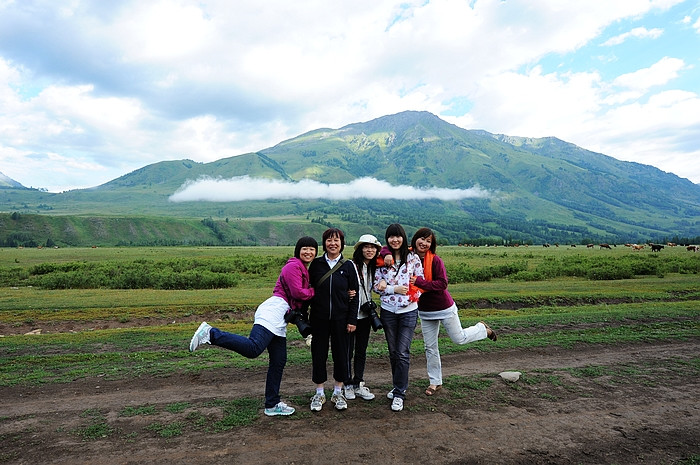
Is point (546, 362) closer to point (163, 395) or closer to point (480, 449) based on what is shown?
point (480, 449)

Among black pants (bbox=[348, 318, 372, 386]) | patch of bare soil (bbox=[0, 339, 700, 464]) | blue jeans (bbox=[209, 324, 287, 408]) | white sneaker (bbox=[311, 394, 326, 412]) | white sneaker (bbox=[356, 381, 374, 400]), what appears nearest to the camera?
patch of bare soil (bbox=[0, 339, 700, 464])

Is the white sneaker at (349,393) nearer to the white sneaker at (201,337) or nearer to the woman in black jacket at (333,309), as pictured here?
the woman in black jacket at (333,309)

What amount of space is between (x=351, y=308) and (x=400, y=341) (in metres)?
1.09

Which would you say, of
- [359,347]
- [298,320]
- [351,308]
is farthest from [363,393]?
[298,320]

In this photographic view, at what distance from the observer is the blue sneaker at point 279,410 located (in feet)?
19.9

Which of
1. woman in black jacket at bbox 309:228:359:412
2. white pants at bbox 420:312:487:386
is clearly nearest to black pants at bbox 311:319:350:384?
woman in black jacket at bbox 309:228:359:412

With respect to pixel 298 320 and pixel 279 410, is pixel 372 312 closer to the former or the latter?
pixel 298 320

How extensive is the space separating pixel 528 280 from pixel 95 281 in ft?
112

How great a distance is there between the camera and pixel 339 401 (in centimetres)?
627

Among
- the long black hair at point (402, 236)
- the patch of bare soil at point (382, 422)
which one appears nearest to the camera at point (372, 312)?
the long black hair at point (402, 236)

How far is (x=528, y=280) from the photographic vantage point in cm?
3184

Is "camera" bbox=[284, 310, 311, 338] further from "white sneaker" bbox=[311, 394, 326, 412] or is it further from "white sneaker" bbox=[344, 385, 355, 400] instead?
"white sneaker" bbox=[344, 385, 355, 400]

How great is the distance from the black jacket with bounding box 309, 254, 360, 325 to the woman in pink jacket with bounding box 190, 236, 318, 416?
6.2 inches

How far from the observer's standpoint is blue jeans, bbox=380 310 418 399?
647cm
